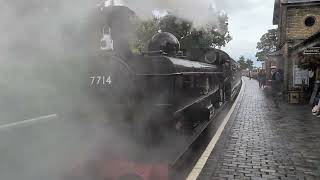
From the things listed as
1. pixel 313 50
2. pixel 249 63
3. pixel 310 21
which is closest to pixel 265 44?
pixel 249 63

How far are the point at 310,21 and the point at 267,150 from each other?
1396cm

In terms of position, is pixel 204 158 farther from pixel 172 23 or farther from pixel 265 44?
pixel 265 44

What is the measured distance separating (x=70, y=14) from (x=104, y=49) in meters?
0.90

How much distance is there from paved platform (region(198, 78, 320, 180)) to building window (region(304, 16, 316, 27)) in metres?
9.32

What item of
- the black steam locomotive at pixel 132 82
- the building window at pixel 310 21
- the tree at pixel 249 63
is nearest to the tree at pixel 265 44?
the tree at pixel 249 63

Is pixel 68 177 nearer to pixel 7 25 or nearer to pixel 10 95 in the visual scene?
pixel 10 95

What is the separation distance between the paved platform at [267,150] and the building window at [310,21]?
9316 mm

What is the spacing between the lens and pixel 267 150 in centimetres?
667

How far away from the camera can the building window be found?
1860 cm

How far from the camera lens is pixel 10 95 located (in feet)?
13.0

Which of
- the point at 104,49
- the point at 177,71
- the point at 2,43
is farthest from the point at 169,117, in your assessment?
the point at 2,43

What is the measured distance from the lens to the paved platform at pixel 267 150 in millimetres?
5281

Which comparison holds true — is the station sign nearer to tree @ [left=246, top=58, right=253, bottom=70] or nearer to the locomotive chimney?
the locomotive chimney

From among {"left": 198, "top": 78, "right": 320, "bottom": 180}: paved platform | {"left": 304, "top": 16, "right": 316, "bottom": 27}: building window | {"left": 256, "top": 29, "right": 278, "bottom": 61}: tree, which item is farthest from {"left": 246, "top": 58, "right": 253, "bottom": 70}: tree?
{"left": 198, "top": 78, "right": 320, "bottom": 180}: paved platform
